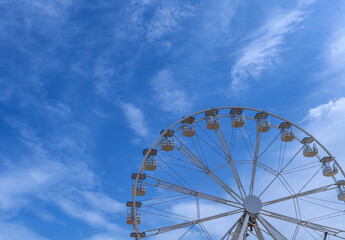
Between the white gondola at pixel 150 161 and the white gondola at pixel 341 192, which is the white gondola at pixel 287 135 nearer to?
the white gondola at pixel 341 192

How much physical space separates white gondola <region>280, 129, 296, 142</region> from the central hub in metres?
4.92

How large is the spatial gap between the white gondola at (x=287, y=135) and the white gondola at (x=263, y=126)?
1.03 metres

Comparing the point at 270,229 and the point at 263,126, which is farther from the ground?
the point at 263,126

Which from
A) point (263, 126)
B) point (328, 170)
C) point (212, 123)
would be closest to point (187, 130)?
point (212, 123)

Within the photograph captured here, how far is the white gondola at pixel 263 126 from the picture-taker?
2483cm

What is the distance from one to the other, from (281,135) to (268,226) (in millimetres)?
6311

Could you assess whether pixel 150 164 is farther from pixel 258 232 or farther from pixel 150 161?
pixel 258 232

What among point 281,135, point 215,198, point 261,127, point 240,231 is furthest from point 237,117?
point 240,231

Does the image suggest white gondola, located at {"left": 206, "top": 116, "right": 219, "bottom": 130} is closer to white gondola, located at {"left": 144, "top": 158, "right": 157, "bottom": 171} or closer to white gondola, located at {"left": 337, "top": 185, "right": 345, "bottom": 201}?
white gondola, located at {"left": 144, "top": 158, "right": 157, "bottom": 171}

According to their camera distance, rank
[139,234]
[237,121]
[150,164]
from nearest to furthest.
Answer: [139,234], [150,164], [237,121]

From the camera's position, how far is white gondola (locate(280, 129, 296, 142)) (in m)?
25.2

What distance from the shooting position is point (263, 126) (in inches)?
985

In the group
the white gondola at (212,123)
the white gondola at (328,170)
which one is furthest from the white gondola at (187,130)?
the white gondola at (328,170)

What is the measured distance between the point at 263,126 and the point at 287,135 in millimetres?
1645
